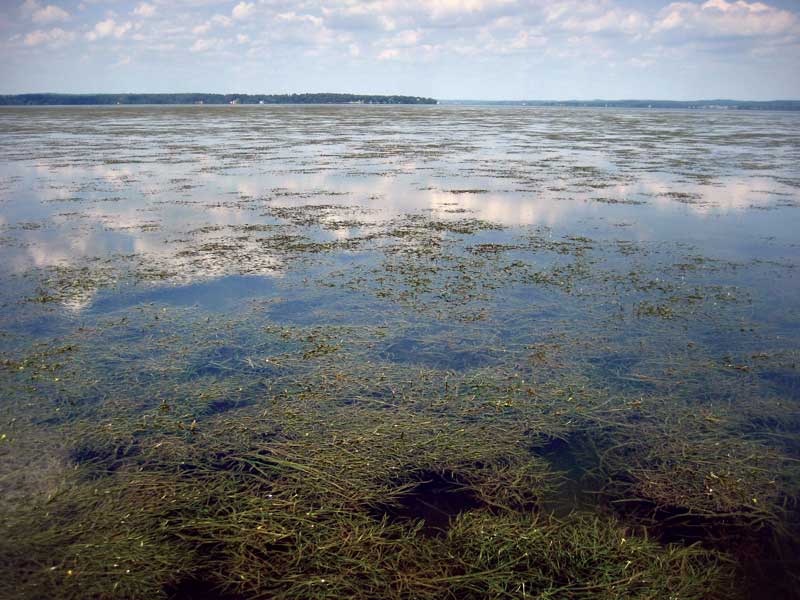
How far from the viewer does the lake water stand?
20.0 feet

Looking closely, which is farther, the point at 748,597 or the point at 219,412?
the point at 219,412

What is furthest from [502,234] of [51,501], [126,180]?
[126,180]

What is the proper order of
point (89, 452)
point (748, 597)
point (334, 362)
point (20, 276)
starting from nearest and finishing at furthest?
point (748, 597) → point (89, 452) → point (334, 362) → point (20, 276)

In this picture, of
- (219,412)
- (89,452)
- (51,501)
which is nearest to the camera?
(51,501)

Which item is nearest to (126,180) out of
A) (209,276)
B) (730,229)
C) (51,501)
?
(209,276)

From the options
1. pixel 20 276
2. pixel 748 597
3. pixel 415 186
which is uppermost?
pixel 415 186

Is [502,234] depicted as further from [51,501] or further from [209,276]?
[51,501]

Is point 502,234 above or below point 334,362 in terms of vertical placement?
above

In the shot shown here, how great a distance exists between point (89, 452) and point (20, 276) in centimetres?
963

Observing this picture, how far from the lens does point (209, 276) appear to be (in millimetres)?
15133

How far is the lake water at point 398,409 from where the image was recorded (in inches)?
241

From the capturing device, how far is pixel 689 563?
610 centimetres

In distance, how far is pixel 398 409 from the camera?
9047 millimetres

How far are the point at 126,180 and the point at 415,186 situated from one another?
15852 mm
